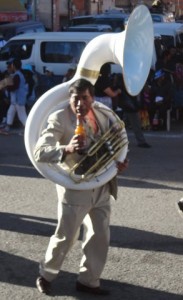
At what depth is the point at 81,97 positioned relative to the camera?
15.5ft

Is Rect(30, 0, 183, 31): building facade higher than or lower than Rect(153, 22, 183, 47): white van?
lower

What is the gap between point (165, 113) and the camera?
13.3m

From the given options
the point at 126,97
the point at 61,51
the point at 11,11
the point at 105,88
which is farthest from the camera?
the point at 11,11

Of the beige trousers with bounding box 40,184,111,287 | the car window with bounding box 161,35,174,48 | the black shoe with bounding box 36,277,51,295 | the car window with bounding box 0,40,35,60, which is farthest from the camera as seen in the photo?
the car window with bounding box 161,35,174,48

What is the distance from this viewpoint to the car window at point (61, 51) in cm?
1583

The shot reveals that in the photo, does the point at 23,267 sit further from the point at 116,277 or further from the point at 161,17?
the point at 161,17

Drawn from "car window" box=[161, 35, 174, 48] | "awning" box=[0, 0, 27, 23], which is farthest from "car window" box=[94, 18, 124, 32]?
"car window" box=[161, 35, 174, 48]

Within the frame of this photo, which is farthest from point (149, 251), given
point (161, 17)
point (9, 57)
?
point (161, 17)

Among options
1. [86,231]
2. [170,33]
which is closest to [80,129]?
[86,231]

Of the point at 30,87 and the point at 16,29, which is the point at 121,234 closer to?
the point at 30,87

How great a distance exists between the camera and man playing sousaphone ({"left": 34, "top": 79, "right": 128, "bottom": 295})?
15.5 ft

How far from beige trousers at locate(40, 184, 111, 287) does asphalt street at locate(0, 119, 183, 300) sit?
203mm

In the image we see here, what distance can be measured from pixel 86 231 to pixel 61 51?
11.4 metres

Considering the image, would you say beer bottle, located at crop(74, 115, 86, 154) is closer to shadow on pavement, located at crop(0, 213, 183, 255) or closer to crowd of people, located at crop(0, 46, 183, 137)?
shadow on pavement, located at crop(0, 213, 183, 255)
